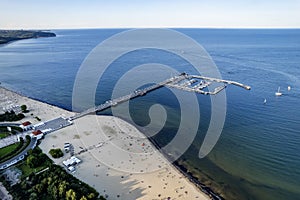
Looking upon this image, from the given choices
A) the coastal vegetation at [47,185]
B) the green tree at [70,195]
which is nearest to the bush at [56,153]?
the coastal vegetation at [47,185]

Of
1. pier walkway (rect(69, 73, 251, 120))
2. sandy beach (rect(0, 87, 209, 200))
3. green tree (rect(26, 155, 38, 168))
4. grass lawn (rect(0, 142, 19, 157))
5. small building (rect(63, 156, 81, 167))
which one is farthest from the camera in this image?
pier walkway (rect(69, 73, 251, 120))

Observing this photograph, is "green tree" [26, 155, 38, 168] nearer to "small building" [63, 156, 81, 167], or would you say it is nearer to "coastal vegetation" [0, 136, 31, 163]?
"small building" [63, 156, 81, 167]

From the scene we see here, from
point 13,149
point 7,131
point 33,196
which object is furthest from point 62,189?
point 7,131

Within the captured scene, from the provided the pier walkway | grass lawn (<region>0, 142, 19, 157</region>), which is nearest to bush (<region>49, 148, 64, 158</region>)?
grass lawn (<region>0, 142, 19, 157</region>)

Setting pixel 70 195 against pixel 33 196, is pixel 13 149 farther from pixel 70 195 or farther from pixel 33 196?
pixel 70 195

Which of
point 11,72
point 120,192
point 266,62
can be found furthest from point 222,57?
point 120,192

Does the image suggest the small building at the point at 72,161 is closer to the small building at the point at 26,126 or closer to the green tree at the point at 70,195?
the green tree at the point at 70,195

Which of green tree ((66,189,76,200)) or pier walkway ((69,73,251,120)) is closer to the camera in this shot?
green tree ((66,189,76,200))
